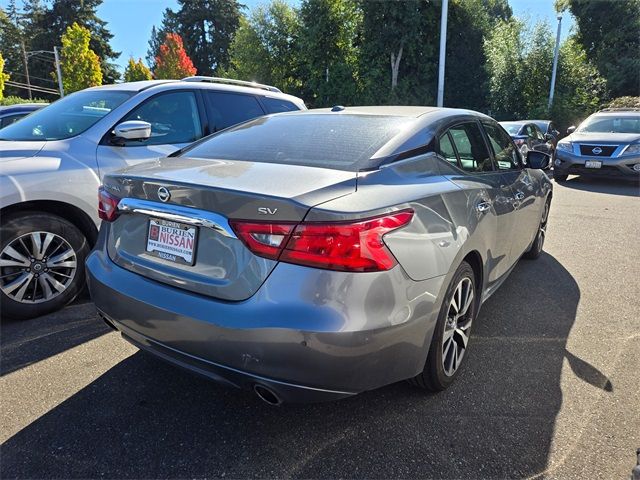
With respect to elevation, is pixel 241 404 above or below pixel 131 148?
below

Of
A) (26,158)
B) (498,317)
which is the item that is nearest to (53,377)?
(26,158)

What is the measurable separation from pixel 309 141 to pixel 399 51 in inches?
1091

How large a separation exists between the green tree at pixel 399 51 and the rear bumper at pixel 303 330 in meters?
27.4

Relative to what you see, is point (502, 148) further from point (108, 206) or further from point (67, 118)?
point (67, 118)

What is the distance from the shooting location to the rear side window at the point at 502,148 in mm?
3654

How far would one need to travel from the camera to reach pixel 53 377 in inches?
110

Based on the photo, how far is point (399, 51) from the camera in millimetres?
27953

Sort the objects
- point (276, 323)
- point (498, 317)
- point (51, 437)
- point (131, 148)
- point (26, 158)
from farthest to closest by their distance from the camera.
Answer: point (131, 148)
point (498, 317)
point (26, 158)
point (51, 437)
point (276, 323)

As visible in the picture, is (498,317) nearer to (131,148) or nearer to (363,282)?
(363,282)

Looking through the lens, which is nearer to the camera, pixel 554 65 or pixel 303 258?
pixel 303 258

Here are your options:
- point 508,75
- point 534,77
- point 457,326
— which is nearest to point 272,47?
point 508,75

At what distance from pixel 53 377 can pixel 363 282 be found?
204 centimetres

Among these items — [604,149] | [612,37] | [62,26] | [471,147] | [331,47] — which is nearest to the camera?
[471,147]

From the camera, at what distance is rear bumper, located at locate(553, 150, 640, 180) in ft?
33.7
